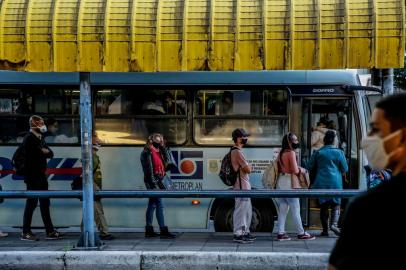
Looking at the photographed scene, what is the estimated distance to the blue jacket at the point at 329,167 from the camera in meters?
9.85

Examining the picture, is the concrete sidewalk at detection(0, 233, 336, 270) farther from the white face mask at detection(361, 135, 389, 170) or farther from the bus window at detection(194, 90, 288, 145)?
the white face mask at detection(361, 135, 389, 170)

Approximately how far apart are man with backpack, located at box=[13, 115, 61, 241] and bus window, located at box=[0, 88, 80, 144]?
→ 31.6 inches

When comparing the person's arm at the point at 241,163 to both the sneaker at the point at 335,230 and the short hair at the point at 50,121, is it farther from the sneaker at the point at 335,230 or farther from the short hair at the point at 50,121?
the short hair at the point at 50,121

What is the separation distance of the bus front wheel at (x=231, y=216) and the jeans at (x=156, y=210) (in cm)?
97

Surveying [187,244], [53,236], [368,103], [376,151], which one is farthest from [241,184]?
[376,151]

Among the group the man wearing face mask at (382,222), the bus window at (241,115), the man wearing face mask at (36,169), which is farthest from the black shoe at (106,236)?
the man wearing face mask at (382,222)

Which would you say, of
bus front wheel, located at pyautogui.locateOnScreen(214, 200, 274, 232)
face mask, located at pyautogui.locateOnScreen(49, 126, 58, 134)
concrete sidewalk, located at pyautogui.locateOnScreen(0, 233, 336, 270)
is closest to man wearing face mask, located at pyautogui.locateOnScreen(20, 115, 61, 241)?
face mask, located at pyautogui.locateOnScreen(49, 126, 58, 134)

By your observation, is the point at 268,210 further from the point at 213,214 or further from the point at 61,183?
the point at 61,183

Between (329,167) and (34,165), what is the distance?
425 cm

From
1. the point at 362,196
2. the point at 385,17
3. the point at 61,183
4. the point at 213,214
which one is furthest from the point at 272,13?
the point at 362,196

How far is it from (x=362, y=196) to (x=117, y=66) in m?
6.10

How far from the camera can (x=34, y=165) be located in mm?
9781

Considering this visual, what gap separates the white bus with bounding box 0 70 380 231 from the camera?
10.5 m

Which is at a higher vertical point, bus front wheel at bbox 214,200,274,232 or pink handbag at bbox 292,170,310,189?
pink handbag at bbox 292,170,310,189
